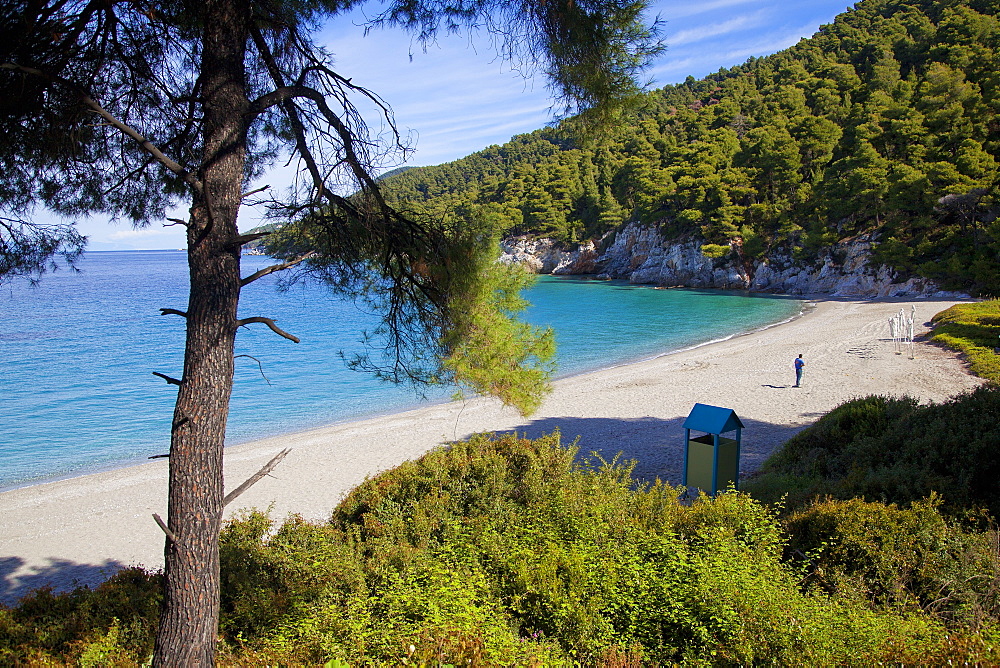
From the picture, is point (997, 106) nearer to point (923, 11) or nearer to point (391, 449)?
point (923, 11)

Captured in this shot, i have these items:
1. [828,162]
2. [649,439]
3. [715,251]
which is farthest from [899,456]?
[828,162]

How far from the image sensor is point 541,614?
134 inches

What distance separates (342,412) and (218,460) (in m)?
15.0

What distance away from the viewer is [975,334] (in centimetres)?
1861

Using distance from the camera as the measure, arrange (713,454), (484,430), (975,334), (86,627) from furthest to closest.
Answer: (975,334) < (484,430) < (713,454) < (86,627)

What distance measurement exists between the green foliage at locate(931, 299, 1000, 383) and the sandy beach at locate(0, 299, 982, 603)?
498 mm

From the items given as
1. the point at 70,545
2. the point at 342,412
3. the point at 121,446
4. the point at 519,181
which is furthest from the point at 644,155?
the point at 70,545

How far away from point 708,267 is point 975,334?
34.1m

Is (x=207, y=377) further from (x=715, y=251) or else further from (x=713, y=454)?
(x=715, y=251)

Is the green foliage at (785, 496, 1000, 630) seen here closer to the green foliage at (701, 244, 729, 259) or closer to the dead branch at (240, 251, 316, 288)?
the dead branch at (240, 251, 316, 288)

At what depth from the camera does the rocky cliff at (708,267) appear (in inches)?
1513

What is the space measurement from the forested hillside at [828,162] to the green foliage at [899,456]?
405 cm

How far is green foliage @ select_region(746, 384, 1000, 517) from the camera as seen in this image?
5.11m

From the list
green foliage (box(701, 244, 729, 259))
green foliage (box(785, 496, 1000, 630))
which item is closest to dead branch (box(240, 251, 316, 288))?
green foliage (box(785, 496, 1000, 630))
